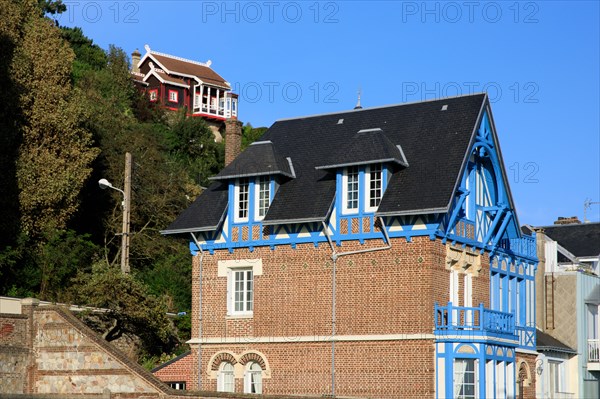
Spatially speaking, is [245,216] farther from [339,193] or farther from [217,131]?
[217,131]

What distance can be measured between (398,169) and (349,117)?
437 cm

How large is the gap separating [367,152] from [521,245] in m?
8.03

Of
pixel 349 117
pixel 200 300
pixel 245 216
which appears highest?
pixel 349 117

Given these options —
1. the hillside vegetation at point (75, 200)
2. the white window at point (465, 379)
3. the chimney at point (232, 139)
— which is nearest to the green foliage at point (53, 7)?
the hillside vegetation at point (75, 200)

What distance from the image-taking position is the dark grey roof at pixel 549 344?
35781 millimetres

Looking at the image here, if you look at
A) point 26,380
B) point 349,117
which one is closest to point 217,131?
point 349,117

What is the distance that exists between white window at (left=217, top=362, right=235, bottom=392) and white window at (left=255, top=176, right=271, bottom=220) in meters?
4.72

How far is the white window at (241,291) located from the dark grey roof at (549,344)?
9.89m

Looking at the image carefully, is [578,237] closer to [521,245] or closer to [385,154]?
[521,245]

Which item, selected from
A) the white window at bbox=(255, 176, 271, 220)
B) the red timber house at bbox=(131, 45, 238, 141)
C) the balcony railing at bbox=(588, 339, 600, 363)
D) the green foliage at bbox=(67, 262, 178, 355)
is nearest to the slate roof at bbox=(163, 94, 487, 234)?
the white window at bbox=(255, 176, 271, 220)

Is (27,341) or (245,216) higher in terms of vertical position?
(245,216)

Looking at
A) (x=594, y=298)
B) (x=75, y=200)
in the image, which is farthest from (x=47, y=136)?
(x=594, y=298)

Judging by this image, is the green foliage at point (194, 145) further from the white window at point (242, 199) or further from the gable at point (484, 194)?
the gable at point (484, 194)

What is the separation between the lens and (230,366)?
1304 inches
